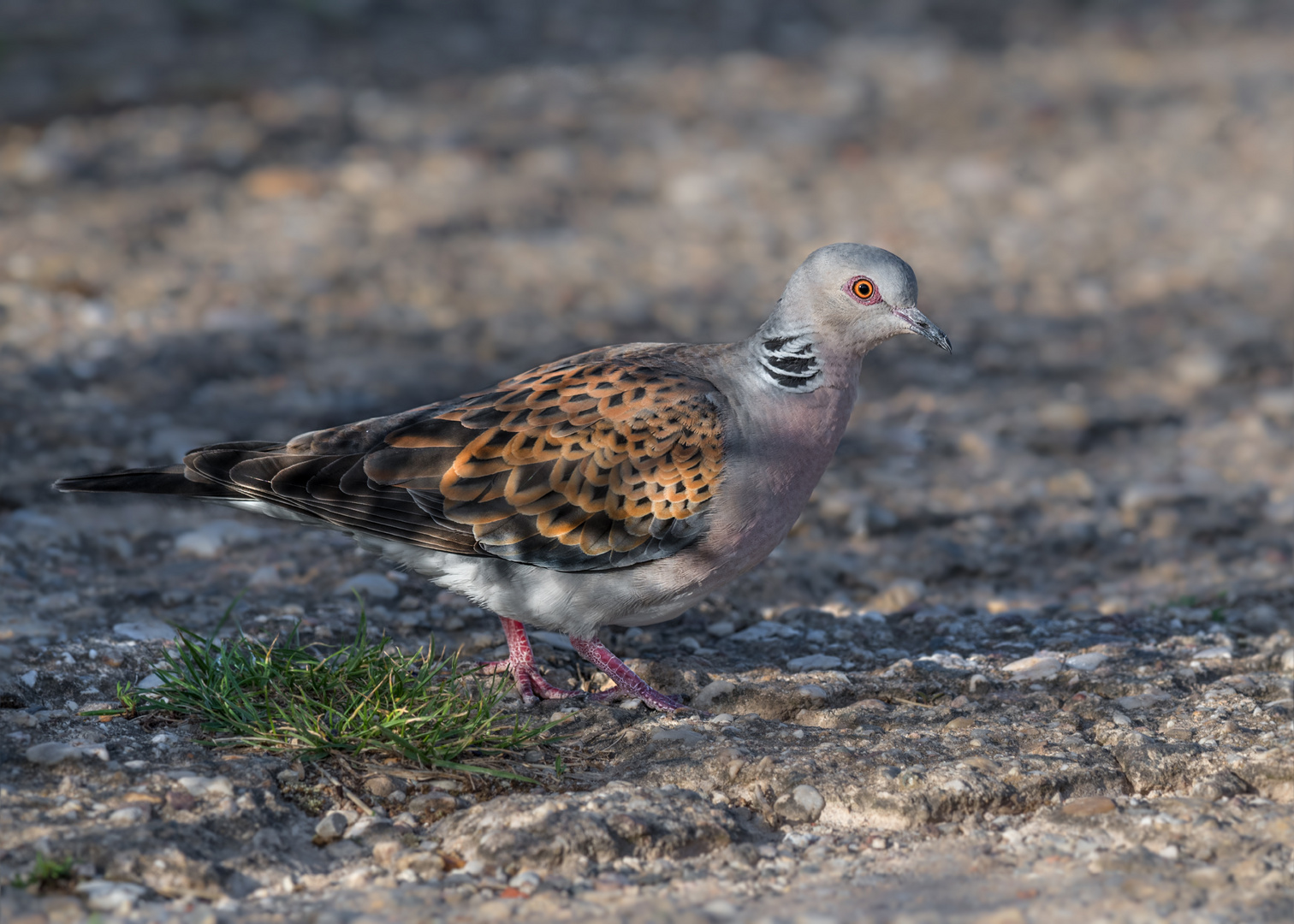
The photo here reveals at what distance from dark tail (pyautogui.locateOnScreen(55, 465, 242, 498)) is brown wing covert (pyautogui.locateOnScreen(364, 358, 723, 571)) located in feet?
1.72

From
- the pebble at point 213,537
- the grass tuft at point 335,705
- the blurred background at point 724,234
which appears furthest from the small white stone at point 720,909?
the pebble at point 213,537

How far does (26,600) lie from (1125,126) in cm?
965

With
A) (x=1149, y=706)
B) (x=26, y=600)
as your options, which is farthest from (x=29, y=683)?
(x=1149, y=706)

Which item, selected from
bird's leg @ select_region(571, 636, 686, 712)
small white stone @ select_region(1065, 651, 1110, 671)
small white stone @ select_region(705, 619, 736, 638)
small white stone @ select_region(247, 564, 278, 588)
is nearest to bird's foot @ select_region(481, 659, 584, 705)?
bird's leg @ select_region(571, 636, 686, 712)

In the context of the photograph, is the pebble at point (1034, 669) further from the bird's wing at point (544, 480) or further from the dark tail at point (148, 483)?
the dark tail at point (148, 483)

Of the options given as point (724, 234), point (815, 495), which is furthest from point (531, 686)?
point (724, 234)

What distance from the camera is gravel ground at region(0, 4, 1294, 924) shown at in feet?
11.5

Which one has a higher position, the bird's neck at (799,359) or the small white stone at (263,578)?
the bird's neck at (799,359)

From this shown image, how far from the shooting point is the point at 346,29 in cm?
1233

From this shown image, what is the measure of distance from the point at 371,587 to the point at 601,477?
4.45 feet

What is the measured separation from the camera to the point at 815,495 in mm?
6691

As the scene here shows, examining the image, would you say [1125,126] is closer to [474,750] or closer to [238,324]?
[238,324]

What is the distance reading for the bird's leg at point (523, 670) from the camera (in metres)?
4.57

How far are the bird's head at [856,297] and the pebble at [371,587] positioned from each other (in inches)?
75.7
